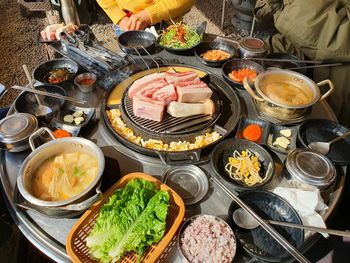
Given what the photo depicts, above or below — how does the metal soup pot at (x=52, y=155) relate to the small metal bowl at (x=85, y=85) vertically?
below

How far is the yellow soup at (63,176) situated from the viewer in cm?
205

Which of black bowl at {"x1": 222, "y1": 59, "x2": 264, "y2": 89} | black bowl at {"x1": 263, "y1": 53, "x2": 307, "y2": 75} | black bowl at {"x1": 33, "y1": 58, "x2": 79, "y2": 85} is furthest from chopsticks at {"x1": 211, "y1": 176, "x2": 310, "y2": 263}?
black bowl at {"x1": 33, "y1": 58, "x2": 79, "y2": 85}

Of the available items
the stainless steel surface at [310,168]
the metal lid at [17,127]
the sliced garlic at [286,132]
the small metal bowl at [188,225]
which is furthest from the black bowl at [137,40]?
the small metal bowl at [188,225]

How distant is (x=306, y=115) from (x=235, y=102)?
0.72m

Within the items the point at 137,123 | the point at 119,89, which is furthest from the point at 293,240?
the point at 119,89

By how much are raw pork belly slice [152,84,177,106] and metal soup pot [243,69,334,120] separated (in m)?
0.74

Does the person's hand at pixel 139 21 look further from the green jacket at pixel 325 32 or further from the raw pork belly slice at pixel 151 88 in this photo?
the green jacket at pixel 325 32

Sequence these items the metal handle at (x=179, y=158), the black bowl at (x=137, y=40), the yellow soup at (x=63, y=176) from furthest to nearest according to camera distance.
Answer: the black bowl at (x=137, y=40) < the metal handle at (x=179, y=158) < the yellow soup at (x=63, y=176)

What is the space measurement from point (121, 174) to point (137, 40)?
2216 millimetres

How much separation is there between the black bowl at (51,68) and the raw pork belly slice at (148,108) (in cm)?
95

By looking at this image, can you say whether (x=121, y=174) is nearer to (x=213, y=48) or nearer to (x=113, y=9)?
(x=213, y=48)

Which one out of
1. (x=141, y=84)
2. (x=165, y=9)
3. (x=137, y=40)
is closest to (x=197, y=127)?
(x=141, y=84)

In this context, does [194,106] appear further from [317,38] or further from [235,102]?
[317,38]

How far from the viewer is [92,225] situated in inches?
75.7
